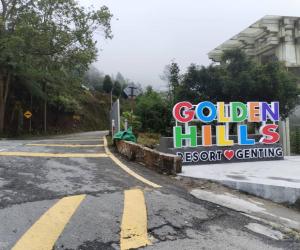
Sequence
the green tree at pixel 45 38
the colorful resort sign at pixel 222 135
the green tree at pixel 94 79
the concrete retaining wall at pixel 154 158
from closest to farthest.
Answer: the concrete retaining wall at pixel 154 158, the colorful resort sign at pixel 222 135, the green tree at pixel 45 38, the green tree at pixel 94 79

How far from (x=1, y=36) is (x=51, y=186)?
27.3 meters

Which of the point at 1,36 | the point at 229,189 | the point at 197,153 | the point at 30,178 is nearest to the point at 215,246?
the point at 229,189

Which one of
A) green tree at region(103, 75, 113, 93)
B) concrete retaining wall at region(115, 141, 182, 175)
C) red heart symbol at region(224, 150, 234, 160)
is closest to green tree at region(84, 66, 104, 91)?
green tree at region(103, 75, 113, 93)

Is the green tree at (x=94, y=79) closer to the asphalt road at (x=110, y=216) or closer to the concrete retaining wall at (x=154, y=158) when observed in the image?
the concrete retaining wall at (x=154, y=158)

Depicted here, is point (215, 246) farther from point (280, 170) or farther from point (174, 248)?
point (280, 170)

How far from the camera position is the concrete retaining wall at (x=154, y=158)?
1065 cm

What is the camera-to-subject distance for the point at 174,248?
517 cm

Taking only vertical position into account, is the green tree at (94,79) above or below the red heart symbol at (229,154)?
above

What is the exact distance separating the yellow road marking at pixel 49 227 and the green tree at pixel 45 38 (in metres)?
25.9

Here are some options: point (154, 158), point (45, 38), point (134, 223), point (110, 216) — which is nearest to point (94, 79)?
point (45, 38)

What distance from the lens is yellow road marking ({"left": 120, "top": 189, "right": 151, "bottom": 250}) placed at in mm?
5273

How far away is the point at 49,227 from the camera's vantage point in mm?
5625

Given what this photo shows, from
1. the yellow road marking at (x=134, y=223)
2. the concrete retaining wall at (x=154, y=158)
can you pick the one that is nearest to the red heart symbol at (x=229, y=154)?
the concrete retaining wall at (x=154, y=158)

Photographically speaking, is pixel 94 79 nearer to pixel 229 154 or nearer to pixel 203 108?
pixel 203 108
